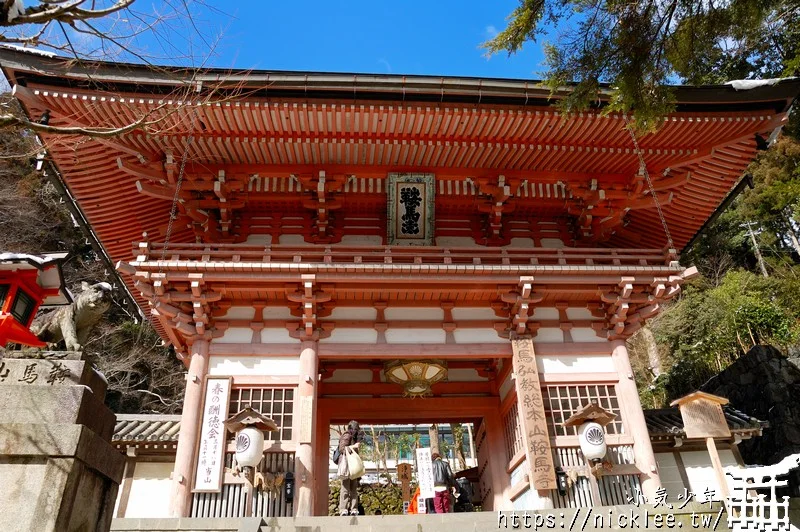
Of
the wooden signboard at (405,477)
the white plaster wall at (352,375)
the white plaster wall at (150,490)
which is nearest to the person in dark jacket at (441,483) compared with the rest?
the wooden signboard at (405,477)

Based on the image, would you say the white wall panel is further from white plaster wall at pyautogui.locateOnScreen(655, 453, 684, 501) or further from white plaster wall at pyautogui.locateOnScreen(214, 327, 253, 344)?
white plaster wall at pyautogui.locateOnScreen(214, 327, 253, 344)

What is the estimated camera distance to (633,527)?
21.6 ft

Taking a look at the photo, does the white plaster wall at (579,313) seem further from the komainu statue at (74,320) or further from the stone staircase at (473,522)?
the komainu statue at (74,320)

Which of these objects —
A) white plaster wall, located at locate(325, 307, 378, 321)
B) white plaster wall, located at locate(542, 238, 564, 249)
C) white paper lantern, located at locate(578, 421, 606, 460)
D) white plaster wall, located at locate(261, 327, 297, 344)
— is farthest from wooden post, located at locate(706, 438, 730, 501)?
white plaster wall, located at locate(261, 327, 297, 344)

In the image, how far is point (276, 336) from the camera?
8938mm

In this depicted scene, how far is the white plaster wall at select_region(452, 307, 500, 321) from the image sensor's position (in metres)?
9.44

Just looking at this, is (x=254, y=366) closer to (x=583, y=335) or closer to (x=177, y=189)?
(x=177, y=189)

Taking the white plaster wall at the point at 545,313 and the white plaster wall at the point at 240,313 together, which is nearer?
the white plaster wall at the point at 240,313

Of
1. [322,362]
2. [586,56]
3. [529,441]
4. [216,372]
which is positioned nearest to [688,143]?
[586,56]

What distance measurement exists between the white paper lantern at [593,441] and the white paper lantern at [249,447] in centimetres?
475

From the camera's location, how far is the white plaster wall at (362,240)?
10.2 metres

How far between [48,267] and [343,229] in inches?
200

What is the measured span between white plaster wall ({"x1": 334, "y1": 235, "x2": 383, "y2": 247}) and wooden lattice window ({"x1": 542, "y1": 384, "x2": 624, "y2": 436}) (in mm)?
4048

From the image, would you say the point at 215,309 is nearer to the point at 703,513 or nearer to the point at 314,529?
the point at 314,529
